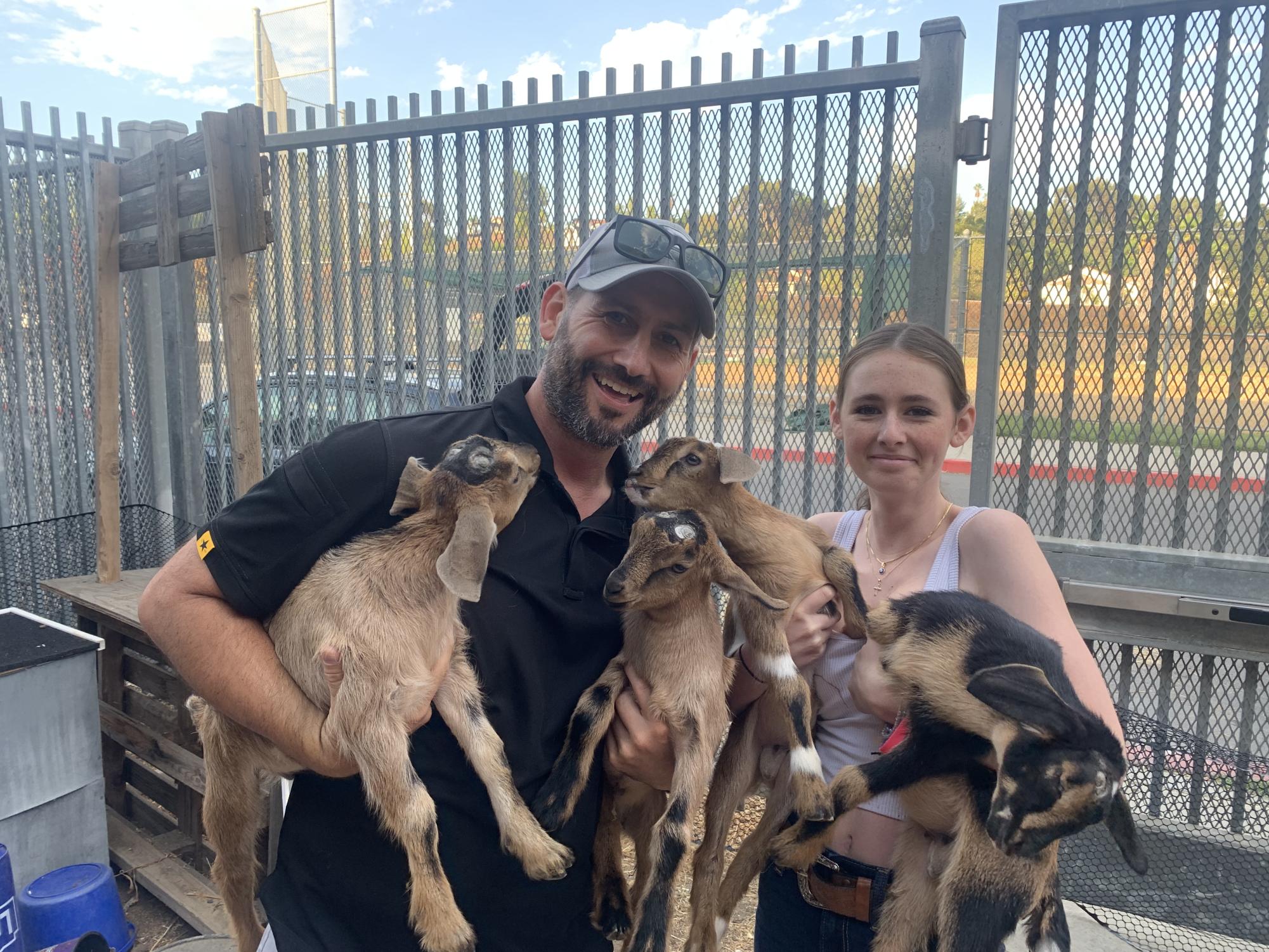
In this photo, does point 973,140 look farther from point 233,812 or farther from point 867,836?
point 233,812

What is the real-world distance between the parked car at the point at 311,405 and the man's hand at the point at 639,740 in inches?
143

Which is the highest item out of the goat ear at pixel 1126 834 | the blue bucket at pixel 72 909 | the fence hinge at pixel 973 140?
the fence hinge at pixel 973 140

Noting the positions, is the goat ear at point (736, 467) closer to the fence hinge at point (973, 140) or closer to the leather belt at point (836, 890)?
the leather belt at point (836, 890)

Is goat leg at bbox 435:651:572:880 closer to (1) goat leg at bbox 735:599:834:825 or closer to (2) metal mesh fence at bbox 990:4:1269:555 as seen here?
(1) goat leg at bbox 735:599:834:825

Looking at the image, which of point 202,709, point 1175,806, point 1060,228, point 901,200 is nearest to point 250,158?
point 202,709

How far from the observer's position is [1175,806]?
373 centimetres

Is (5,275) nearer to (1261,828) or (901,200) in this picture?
(901,200)

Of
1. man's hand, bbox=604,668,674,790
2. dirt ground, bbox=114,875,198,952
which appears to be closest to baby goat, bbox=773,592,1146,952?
man's hand, bbox=604,668,674,790

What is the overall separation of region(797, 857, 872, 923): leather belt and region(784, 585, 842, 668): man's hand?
57 cm

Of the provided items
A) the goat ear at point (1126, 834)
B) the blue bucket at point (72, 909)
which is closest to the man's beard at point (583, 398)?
the goat ear at point (1126, 834)

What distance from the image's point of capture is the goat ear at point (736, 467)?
272 centimetres

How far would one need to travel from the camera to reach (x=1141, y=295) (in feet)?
12.9

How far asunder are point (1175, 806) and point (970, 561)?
2.40 m

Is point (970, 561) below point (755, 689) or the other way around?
the other way around
